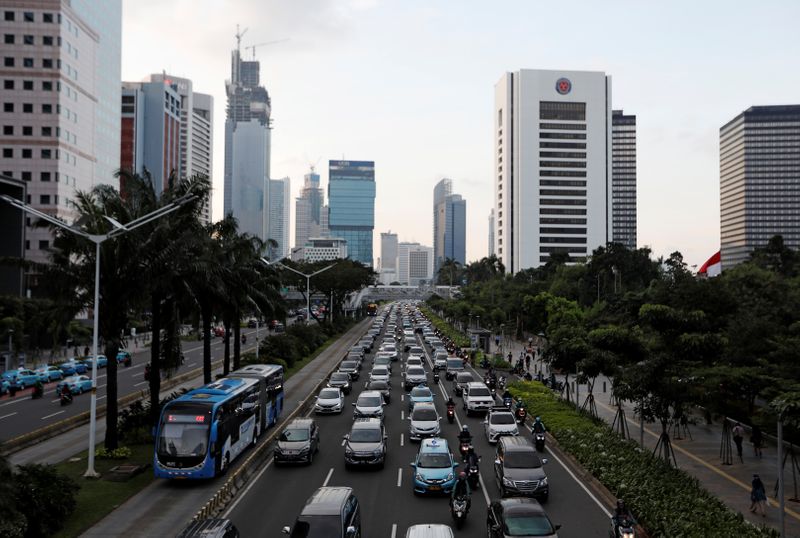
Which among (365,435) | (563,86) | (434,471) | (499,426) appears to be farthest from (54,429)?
(563,86)

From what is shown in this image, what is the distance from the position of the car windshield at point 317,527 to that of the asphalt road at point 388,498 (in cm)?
310

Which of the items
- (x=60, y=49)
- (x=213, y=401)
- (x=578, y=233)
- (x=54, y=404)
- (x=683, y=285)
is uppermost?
(x=60, y=49)

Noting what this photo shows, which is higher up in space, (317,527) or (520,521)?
(317,527)

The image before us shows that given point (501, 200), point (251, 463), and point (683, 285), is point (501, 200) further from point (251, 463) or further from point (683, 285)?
point (251, 463)

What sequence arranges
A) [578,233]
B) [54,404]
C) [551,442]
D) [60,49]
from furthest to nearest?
[578,233] < [60,49] < [54,404] < [551,442]

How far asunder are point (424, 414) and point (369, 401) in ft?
13.6

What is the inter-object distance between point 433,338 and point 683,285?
4899 cm

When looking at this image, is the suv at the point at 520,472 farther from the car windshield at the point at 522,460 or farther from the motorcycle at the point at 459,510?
the motorcycle at the point at 459,510

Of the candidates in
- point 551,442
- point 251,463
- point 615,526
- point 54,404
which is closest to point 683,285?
point 551,442

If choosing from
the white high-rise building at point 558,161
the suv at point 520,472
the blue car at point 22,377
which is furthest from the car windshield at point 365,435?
the white high-rise building at point 558,161

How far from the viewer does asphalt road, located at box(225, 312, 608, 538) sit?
18078 millimetres

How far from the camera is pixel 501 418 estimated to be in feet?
95.3

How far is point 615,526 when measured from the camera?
16.0m

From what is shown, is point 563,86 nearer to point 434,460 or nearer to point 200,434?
point 434,460
